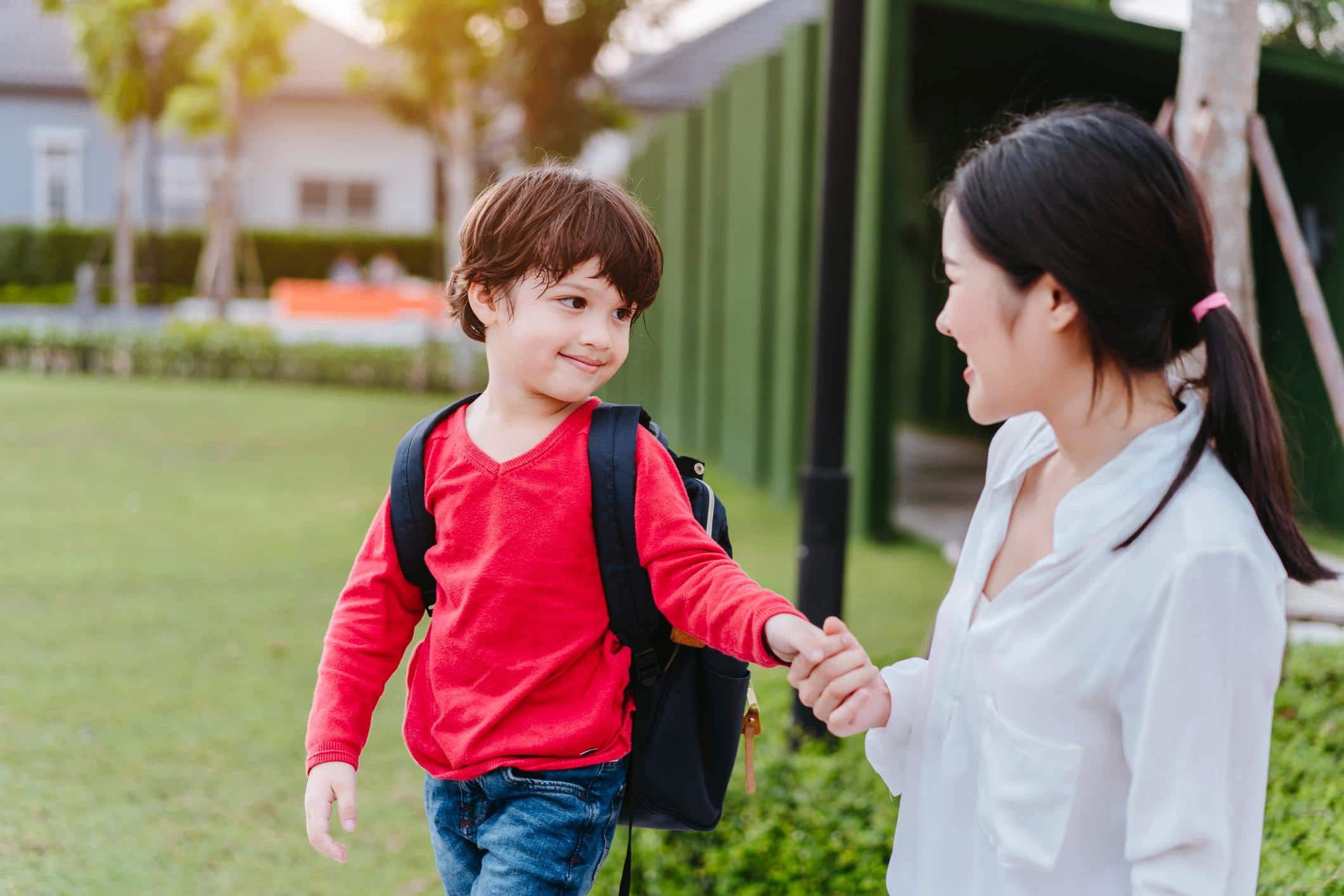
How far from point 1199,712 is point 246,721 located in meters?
3.83

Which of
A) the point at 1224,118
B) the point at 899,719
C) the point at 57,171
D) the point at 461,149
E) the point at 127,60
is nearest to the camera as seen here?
the point at 899,719

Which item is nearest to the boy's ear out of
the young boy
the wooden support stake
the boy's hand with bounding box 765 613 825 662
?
the young boy

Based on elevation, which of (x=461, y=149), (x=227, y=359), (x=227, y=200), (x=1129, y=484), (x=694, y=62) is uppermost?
(x=694, y=62)

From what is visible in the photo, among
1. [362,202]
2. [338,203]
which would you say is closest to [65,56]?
[338,203]

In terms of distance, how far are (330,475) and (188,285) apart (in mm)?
23689

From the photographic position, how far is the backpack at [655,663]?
176 centimetres

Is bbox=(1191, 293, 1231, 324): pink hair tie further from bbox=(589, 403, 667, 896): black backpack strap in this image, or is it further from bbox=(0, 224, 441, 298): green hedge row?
bbox=(0, 224, 441, 298): green hedge row

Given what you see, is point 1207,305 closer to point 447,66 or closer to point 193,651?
point 193,651

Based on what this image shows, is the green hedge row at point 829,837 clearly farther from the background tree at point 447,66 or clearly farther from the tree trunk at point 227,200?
the tree trunk at point 227,200

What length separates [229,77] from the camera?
19906mm

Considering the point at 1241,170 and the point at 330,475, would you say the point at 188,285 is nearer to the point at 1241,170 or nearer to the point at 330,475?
the point at 330,475

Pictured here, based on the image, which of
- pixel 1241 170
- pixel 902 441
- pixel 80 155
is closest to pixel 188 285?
pixel 80 155

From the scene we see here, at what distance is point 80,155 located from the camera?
1315 inches

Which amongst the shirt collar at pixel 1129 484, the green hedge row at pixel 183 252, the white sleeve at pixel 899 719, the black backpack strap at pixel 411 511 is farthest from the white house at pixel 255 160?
the shirt collar at pixel 1129 484
